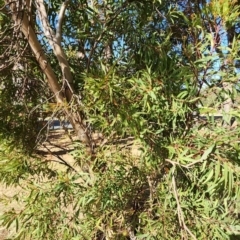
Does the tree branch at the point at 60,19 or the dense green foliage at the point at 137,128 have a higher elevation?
the tree branch at the point at 60,19

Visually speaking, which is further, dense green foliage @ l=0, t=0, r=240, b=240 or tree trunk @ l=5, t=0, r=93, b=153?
tree trunk @ l=5, t=0, r=93, b=153

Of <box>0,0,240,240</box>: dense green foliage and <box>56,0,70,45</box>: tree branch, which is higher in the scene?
<box>56,0,70,45</box>: tree branch

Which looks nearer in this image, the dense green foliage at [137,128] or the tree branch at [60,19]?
the dense green foliage at [137,128]

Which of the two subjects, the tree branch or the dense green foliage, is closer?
the dense green foliage

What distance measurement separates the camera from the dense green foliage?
1246 mm

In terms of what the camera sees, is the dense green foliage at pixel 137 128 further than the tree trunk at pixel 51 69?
No

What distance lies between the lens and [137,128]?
128 cm

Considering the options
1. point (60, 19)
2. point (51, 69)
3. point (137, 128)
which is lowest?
point (137, 128)

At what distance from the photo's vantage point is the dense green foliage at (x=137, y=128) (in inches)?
49.1

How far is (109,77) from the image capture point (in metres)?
1.21

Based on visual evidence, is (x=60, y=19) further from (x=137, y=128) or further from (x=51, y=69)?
(x=137, y=128)

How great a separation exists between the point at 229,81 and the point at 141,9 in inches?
22.9

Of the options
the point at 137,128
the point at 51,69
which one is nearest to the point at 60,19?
the point at 51,69

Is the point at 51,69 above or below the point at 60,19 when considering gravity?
below
